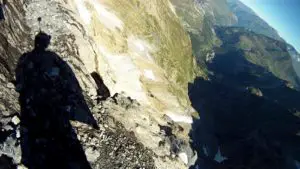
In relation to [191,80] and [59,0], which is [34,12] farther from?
[191,80]

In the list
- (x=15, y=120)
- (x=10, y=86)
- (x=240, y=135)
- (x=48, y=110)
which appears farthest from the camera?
(x=240, y=135)

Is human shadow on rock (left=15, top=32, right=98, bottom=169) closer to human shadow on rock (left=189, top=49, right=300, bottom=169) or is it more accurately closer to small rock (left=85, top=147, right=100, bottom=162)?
small rock (left=85, top=147, right=100, bottom=162)

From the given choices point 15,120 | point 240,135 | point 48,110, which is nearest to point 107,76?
point 48,110

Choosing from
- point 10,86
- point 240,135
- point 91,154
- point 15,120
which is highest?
point 10,86

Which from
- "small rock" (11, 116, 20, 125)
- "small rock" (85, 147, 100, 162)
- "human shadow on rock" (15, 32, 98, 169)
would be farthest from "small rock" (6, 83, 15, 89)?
"small rock" (85, 147, 100, 162)

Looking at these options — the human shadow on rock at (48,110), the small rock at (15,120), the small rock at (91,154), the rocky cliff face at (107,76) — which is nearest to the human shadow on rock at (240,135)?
the rocky cliff face at (107,76)

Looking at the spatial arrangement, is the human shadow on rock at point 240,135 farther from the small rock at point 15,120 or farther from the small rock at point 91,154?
the small rock at point 15,120

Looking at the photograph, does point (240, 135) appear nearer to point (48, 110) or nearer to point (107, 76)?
point (107, 76)
